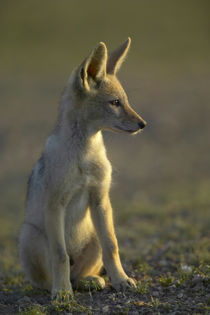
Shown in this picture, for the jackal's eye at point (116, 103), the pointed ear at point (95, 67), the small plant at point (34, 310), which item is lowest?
the small plant at point (34, 310)

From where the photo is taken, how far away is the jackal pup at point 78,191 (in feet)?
18.6

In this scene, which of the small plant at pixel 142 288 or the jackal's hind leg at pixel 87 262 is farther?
the jackal's hind leg at pixel 87 262

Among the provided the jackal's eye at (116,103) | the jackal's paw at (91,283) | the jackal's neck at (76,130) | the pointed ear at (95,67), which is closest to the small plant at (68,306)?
the jackal's paw at (91,283)

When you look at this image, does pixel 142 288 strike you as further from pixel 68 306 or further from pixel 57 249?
pixel 57 249

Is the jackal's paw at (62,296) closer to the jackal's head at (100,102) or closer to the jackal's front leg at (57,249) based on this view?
the jackal's front leg at (57,249)

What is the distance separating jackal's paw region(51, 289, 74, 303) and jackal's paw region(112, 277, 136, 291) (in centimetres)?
52

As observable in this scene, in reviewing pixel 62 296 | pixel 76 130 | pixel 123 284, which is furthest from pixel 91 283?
pixel 76 130

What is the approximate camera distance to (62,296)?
5.52 metres

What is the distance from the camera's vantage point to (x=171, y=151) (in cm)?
1759

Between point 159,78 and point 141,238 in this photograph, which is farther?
point 159,78

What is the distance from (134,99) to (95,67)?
52.1 feet

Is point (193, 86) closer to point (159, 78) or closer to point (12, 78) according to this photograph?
point (159, 78)

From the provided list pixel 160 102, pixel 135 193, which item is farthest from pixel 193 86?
pixel 135 193

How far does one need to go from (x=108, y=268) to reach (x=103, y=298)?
1.38 ft
